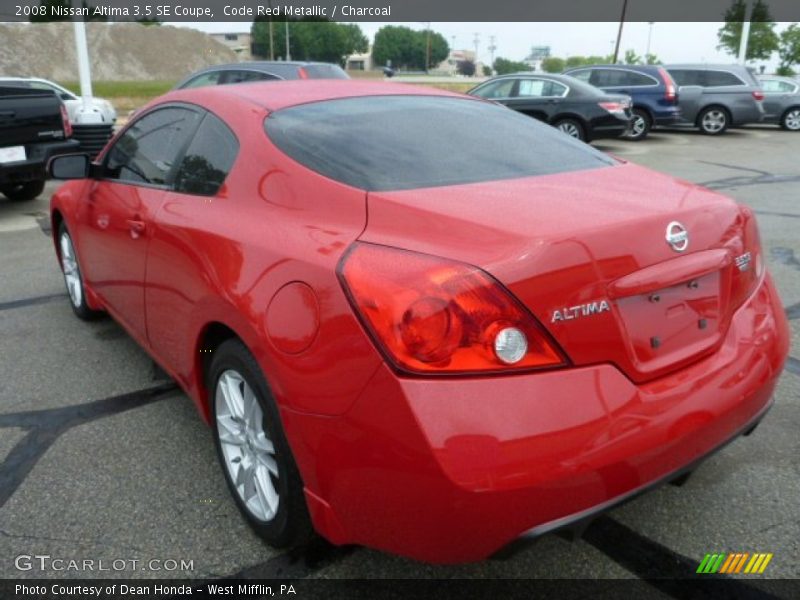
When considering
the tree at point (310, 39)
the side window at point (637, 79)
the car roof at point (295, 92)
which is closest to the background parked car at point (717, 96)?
the side window at point (637, 79)

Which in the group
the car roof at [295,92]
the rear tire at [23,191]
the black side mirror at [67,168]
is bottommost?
the rear tire at [23,191]

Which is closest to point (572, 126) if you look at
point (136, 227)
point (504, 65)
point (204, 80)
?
point (204, 80)

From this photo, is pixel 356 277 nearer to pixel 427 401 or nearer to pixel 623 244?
pixel 427 401

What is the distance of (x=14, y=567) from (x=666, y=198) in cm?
235

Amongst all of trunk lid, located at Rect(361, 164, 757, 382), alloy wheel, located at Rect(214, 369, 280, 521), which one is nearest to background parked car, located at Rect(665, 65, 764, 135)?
trunk lid, located at Rect(361, 164, 757, 382)

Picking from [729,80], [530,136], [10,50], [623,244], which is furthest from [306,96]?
[10,50]

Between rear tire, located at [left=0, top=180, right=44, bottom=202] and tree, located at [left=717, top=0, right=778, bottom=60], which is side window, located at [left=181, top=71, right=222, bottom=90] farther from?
A: tree, located at [left=717, top=0, right=778, bottom=60]

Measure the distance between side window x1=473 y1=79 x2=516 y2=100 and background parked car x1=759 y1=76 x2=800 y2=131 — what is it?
8182 mm

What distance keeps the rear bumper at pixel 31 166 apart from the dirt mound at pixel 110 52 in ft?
225

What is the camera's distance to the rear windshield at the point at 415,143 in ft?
7.50

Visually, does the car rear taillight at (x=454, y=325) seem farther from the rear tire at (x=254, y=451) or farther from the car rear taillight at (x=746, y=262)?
the car rear taillight at (x=746, y=262)

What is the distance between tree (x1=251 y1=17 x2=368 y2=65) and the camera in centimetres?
11022

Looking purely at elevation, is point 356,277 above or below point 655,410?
above

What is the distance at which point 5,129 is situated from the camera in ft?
24.0
